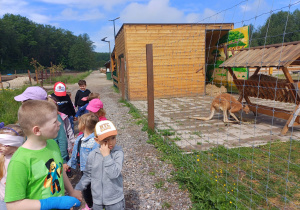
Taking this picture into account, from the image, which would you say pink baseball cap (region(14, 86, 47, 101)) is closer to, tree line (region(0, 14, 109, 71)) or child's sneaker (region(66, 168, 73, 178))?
child's sneaker (region(66, 168, 73, 178))

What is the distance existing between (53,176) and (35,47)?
9119 cm

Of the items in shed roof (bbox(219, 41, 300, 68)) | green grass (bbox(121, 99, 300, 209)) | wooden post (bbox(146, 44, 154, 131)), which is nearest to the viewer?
green grass (bbox(121, 99, 300, 209))

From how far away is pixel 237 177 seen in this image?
3.09 metres

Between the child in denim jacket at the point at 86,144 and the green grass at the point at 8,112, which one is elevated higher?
the child in denim jacket at the point at 86,144

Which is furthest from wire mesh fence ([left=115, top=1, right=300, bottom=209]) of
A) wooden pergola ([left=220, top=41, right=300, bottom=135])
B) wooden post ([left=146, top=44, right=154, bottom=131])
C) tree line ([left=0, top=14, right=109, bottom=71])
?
tree line ([left=0, top=14, right=109, bottom=71])

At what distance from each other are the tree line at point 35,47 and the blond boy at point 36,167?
73.3 metres

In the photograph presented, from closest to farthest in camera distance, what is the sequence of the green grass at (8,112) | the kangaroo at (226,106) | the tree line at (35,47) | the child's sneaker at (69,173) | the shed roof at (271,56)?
the child's sneaker at (69,173) < the shed roof at (271,56) < the kangaroo at (226,106) < the green grass at (8,112) < the tree line at (35,47)

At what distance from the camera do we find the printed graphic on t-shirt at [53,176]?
1.53 metres

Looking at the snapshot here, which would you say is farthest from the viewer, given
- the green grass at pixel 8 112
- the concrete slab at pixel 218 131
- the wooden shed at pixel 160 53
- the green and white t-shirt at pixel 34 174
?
the wooden shed at pixel 160 53

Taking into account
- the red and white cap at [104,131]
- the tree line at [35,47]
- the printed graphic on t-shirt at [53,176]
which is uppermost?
the tree line at [35,47]

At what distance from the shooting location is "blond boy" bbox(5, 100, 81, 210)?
1339 mm

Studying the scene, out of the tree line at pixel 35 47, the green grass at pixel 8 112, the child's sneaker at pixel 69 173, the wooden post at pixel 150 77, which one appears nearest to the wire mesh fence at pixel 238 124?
the wooden post at pixel 150 77

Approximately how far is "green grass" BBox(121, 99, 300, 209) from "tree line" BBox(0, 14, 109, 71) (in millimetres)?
72518

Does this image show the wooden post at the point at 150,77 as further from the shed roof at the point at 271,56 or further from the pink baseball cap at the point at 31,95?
the pink baseball cap at the point at 31,95
